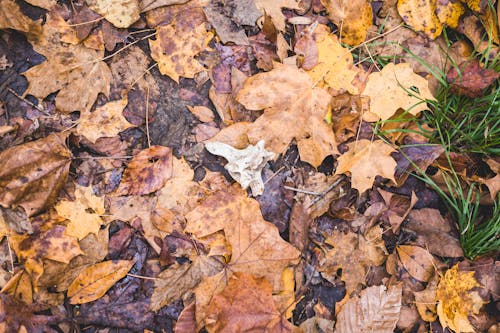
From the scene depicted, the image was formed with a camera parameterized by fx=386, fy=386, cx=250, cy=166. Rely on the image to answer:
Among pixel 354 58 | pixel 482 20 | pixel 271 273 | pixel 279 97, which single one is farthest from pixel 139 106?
pixel 482 20

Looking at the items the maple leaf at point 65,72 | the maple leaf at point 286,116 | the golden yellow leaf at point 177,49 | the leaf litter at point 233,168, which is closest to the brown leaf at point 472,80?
the leaf litter at point 233,168

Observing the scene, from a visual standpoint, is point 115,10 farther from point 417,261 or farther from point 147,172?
point 417,261

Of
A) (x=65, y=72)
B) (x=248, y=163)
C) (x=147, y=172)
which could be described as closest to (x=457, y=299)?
(x=248, y=163)

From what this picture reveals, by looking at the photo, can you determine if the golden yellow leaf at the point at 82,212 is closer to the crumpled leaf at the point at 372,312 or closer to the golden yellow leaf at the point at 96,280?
the golden yellow leaf at the point at 96,280

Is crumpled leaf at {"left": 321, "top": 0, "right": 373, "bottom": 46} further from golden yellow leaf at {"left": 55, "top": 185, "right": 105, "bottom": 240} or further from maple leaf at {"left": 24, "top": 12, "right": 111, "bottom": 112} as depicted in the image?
golden yellow leaf at {"left": 55, "top": 185, "right": 105, "bottom": 240}

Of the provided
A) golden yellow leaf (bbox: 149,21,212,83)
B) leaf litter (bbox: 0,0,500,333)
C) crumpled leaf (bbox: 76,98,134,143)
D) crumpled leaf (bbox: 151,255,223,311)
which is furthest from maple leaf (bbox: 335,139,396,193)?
crumpled leaf (bbox: 76,98,134,143)

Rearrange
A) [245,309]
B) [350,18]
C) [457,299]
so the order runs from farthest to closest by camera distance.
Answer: [350,18] < [457,299] < [245,309]
